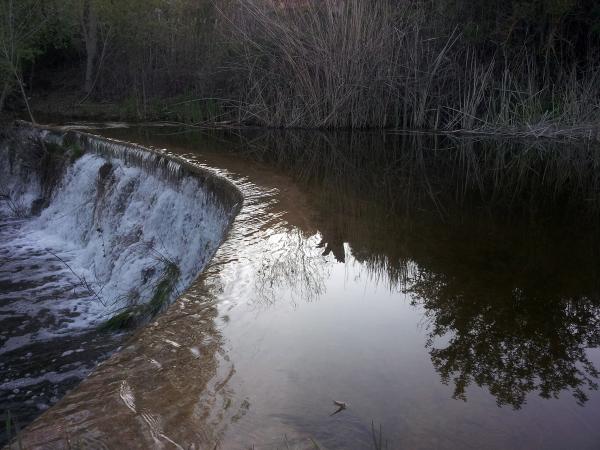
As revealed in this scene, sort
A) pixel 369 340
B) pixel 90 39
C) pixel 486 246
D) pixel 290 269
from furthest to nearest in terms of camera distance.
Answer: pixel 90 39, pixel 486 246, pixel 290 269, pixel 369 340

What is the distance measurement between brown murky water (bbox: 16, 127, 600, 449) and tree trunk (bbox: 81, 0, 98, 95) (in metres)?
11.8

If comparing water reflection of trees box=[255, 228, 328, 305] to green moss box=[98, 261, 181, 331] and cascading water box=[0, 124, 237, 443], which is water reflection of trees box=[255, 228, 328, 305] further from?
green moss box=[98, 261, 181, 331]

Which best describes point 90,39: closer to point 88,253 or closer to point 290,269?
point 88,253

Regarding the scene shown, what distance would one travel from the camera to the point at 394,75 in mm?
10188

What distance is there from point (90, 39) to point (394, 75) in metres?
9.32

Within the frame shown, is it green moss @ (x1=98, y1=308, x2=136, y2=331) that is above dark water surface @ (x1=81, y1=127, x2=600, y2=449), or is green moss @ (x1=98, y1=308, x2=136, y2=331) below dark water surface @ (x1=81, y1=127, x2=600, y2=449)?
below

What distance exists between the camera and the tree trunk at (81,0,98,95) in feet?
50.2

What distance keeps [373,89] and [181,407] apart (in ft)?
29.0

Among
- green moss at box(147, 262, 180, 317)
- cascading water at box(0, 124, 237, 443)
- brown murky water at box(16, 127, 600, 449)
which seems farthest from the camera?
green moss at box(147, 262, 180, 317)

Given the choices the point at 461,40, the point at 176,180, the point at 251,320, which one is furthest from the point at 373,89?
the point at 251,320

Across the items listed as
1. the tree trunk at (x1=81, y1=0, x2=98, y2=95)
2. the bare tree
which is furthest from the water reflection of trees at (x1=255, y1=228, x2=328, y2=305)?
the tree trunk at (x1=81, y1=0, x2=98, y2=95)

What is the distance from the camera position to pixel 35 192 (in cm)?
920

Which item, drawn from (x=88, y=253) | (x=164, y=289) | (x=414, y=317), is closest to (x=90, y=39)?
(x=88, y=253)

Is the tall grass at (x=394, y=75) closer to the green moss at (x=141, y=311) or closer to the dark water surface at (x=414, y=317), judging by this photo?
the dark water surface at (x=414, y=317)
